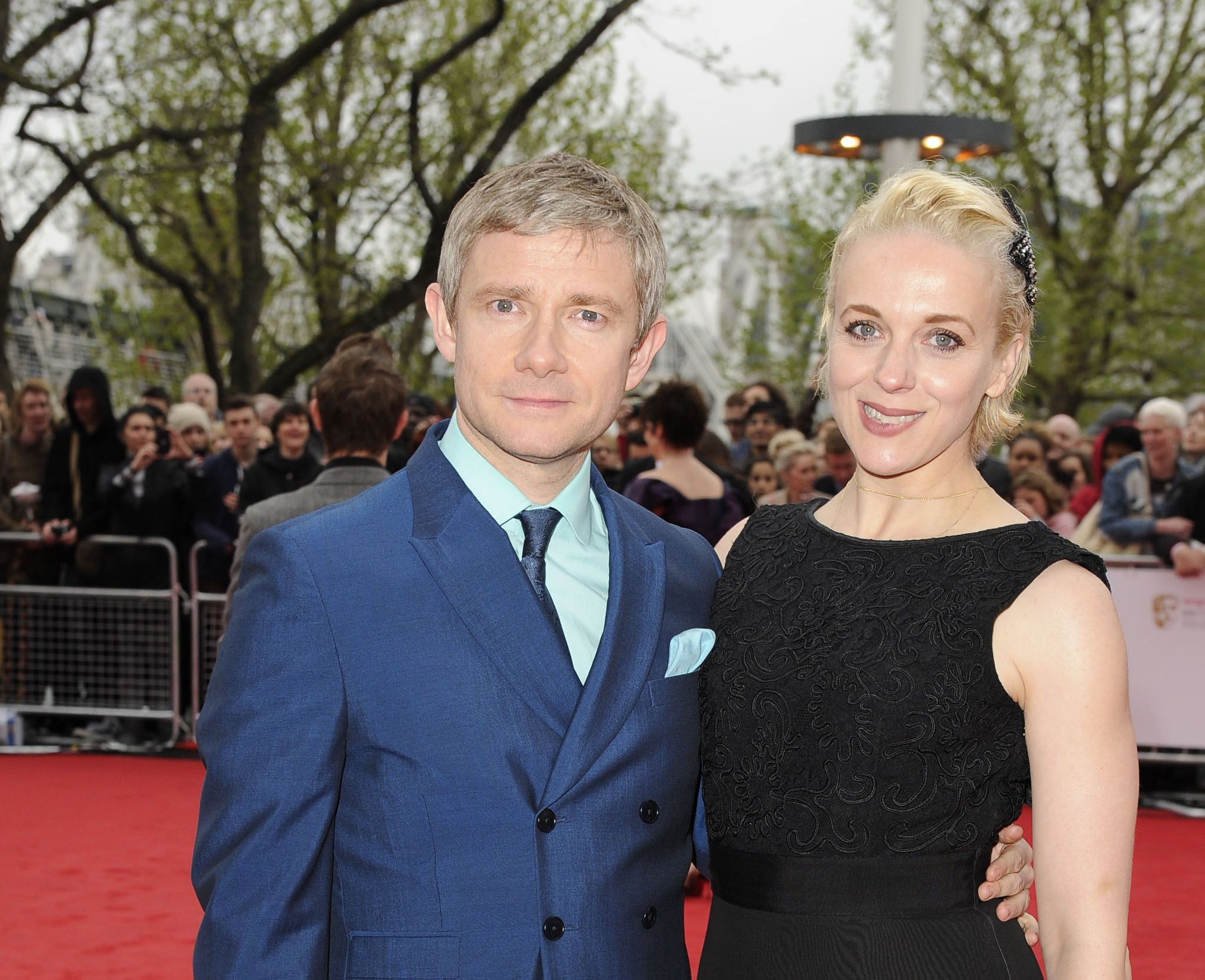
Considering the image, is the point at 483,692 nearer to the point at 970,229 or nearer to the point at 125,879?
the point at 970,229

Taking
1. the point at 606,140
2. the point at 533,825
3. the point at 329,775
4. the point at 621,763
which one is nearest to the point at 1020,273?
the point at 621,763

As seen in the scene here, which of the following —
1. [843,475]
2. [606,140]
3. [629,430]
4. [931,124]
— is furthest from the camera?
Answer: [606,140]

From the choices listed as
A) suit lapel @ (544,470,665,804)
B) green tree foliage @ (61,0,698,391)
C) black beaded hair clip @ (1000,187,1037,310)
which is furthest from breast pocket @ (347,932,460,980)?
green tree foliage @ (61,0,698,391)

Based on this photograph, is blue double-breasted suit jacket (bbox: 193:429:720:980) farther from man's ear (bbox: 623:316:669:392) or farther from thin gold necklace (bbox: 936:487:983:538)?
thin gold necklace (bbox: 936:487:983:538)

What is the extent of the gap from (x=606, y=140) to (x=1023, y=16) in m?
6.84

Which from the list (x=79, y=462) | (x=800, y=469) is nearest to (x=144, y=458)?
(x=79, y=462)

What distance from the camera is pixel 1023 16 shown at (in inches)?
877

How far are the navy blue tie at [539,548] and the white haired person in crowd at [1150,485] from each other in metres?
6.30

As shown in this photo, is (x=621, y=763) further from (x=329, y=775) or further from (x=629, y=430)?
(x=629, y=430)

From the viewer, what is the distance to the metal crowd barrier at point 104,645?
344 inches

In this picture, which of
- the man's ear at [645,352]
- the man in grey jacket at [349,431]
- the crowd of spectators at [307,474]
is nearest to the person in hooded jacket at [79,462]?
the crowd of spectators at [307,474]

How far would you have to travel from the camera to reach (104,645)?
8812 millimetres

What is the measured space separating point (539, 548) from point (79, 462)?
23.9 feet

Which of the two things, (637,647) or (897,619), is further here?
(897,619)
